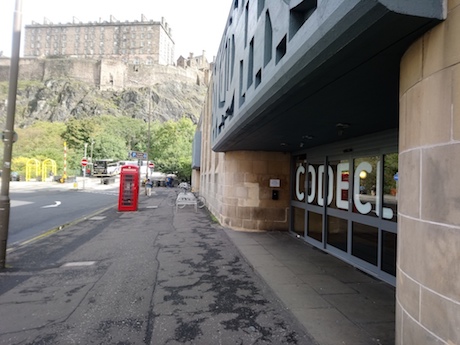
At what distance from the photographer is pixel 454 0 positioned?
192 centimetres

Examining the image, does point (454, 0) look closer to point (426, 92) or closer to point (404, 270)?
point (426, 92)

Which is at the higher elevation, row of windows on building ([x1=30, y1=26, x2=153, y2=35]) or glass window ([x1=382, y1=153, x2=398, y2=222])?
row of windows on building ([x1=30, y1=26, x2=153, y2=35])

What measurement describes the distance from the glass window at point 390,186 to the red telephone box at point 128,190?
1209cm

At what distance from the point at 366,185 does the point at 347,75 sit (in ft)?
11.8

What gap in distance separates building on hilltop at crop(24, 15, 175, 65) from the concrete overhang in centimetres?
11694

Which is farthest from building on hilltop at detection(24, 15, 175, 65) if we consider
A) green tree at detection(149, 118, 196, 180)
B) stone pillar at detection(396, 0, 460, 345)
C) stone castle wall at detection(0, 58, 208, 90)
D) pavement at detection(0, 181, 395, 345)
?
stone pillar at detection(396, 0, 460, 345)

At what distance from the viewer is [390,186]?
537 cm

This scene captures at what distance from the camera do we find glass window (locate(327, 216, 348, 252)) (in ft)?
21.9

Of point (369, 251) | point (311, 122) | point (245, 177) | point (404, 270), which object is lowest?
point (369, 251)

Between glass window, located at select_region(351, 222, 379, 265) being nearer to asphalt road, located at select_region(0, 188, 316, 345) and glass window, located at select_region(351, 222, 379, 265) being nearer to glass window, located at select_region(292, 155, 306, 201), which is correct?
asphalt road, located at select_region(0, 188, 316, 345)

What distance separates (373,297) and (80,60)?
368 ft

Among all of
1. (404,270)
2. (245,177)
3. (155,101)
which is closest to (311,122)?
(404,270)

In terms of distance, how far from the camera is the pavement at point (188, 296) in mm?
3340

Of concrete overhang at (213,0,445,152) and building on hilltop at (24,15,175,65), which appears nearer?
concrete overhang at (213,0,445,152)
